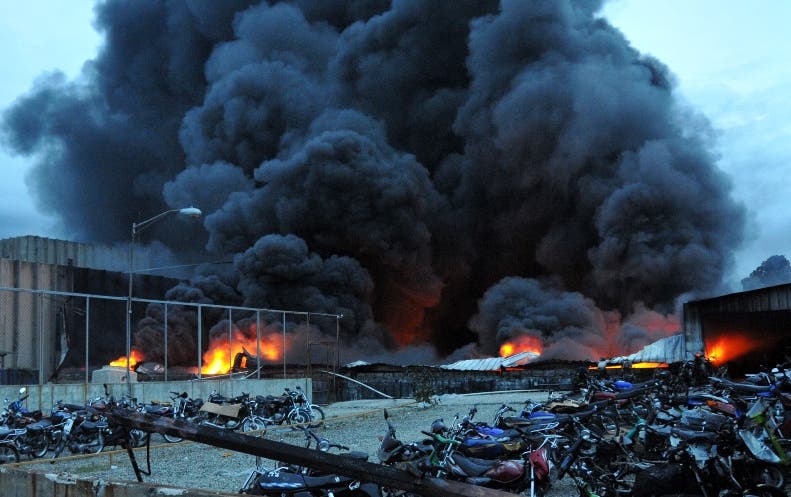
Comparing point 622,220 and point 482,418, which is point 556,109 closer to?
point 622,220

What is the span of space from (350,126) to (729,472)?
4570cm

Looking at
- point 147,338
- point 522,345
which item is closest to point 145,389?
point 147,338

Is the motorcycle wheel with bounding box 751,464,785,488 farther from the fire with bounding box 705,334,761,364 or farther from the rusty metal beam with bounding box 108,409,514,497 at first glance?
the fire with bounding box 705,334,761,364

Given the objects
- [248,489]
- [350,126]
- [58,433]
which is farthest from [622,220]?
[248,489]

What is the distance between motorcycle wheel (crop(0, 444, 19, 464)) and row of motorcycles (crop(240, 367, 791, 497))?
710cm

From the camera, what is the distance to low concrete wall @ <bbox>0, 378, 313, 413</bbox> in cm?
1766

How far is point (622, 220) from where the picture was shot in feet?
142

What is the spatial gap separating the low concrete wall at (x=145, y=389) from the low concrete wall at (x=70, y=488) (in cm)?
1232

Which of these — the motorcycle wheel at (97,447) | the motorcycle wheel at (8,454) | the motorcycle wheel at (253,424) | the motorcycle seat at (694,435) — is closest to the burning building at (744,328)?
the motorcycle wheel at (253,424)

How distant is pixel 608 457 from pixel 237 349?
104 feet

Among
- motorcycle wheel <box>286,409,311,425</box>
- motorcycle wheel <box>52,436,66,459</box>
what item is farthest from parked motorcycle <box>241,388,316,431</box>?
motorcycle wheel <box>52,436,66,459</box>

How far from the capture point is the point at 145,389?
21000 mm

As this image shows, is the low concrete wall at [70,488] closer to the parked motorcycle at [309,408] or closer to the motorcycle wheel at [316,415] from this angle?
the motorcycle wheel at [316,415]

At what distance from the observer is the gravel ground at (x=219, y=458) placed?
10.8 meters
